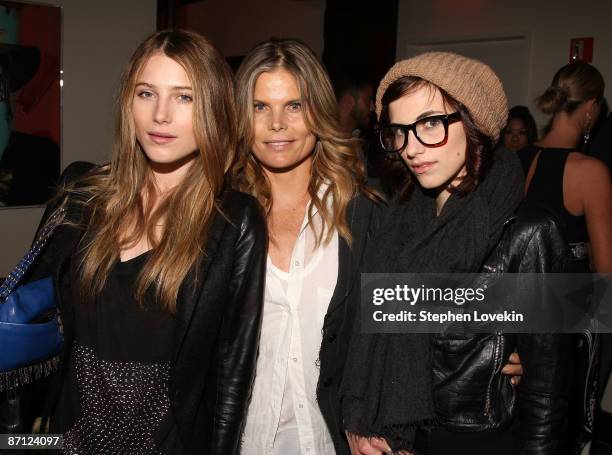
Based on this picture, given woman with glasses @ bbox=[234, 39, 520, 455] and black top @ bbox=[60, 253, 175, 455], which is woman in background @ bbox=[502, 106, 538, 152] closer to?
woman with glasses @ bbox=[234, 39, 520, 455]

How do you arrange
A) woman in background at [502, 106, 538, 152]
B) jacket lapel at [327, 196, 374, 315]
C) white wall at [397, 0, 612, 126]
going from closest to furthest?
jacket lapel at [327, 196, 374, 315] → white wall at [397, 0, 612, 126] → woman in background at [502, 106, 538, 152]

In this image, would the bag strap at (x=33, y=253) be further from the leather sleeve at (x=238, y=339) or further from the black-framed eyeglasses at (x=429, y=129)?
the black-framed eyeglasses at (x=429, y=129)

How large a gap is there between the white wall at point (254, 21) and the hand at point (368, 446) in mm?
5937

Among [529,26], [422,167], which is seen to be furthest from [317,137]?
[529,26]

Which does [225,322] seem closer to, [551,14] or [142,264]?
[142,264]

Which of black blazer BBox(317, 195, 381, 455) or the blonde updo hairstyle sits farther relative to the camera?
the blonde updo hairstyle

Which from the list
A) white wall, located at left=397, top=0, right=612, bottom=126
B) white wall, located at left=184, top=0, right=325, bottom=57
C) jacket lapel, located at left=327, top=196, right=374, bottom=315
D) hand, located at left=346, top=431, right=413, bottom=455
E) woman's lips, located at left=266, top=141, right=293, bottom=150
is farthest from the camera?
white wall, located at left=184, top=0, right=325, bottom=57

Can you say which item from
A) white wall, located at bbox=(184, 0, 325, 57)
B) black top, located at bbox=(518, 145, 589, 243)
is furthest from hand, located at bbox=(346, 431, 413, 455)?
white wall, located at bbox=(184, 0, 325, 57)

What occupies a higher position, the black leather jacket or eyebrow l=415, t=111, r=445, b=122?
eyebrow l=415, t=111, r=445, b=122

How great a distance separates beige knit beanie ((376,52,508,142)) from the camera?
1527mm

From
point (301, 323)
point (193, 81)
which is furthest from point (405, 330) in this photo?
point (193, 81)

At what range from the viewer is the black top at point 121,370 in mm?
1631

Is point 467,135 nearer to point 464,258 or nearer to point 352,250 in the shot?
point 464,258

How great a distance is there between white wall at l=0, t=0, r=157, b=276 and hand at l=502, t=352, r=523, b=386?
3.38 meters
